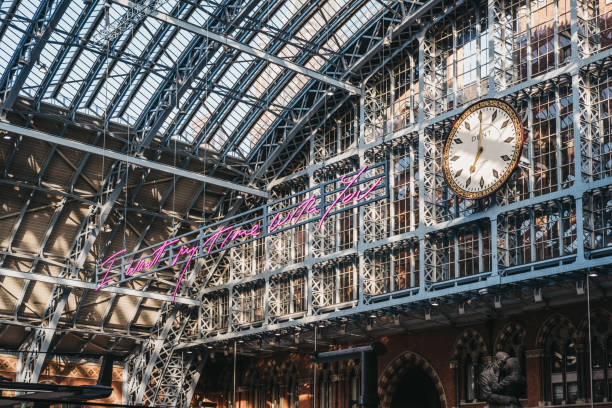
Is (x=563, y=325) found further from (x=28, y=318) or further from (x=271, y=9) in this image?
(x=28, y=318)

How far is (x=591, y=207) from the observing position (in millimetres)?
31250

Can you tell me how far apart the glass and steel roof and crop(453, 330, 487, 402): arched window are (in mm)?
14030

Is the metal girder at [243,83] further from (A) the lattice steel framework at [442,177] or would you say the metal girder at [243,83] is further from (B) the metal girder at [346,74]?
(A) the lattice steel framework at [442,177]

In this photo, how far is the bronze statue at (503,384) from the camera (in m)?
21.5

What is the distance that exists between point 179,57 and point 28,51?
6.72 metres

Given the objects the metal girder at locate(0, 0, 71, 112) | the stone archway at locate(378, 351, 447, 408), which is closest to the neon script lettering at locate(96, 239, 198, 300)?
the metal girder at locate(0, 0, 71, 112)

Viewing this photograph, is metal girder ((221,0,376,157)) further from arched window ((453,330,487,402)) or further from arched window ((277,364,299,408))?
arched window ((453,330,487,402))

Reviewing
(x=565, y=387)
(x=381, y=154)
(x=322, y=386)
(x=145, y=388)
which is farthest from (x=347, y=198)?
(x=145, y=388)

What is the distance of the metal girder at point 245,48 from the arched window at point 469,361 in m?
12.8

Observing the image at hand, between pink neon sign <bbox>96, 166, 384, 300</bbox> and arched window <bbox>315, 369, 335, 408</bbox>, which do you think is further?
arched window <bbox>315, 369, 335, 408</bbox>

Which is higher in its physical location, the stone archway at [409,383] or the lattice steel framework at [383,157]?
the lattice steel framework at [383,157]

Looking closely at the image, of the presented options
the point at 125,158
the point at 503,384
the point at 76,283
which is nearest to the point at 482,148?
the point at 503,384

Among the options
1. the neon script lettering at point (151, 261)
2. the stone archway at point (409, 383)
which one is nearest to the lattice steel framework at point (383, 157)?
the neon script lettering at point (151, 261)

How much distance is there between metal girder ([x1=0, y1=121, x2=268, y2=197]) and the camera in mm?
38969
